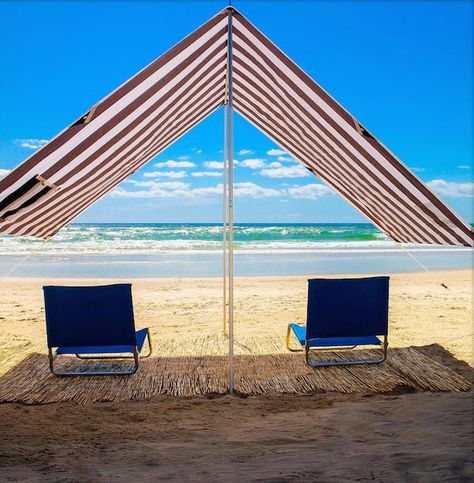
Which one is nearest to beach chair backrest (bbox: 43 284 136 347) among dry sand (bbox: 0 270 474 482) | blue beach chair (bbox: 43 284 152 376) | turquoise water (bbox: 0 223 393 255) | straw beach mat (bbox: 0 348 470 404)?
blue beach chair (bbox: 43 284 152 376)

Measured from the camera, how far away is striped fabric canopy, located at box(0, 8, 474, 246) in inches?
111

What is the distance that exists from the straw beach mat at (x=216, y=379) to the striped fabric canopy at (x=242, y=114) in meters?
1.11

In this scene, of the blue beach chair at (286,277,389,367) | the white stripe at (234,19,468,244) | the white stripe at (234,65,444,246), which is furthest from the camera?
the blue beach chair at (286,277,389,367)

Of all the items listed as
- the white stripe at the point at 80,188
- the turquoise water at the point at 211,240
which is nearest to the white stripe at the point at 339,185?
the white stripe at the point at 80,188

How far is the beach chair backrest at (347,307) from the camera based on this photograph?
12.6ft

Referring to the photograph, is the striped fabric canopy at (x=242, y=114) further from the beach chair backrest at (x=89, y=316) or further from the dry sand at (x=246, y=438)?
the dry sand at (x=246, y=438)

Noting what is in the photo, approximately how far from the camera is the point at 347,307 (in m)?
3.92

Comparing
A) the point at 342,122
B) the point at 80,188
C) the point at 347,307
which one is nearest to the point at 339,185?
the point at 347,307

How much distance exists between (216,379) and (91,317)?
3.58 feet

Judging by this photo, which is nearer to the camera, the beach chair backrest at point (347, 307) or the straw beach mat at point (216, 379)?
the straw beach mat at point (216, 379)

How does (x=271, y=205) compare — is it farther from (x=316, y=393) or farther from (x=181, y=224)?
(x=316, y=393)

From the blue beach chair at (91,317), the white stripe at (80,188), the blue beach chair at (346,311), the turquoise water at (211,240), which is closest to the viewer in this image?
the blue beach chair at (91,317)

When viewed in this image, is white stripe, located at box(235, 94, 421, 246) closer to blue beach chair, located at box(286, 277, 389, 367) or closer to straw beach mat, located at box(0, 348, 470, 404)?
blue beach chair, located at box(286, 277, 389, 367)

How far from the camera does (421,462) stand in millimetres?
2494
